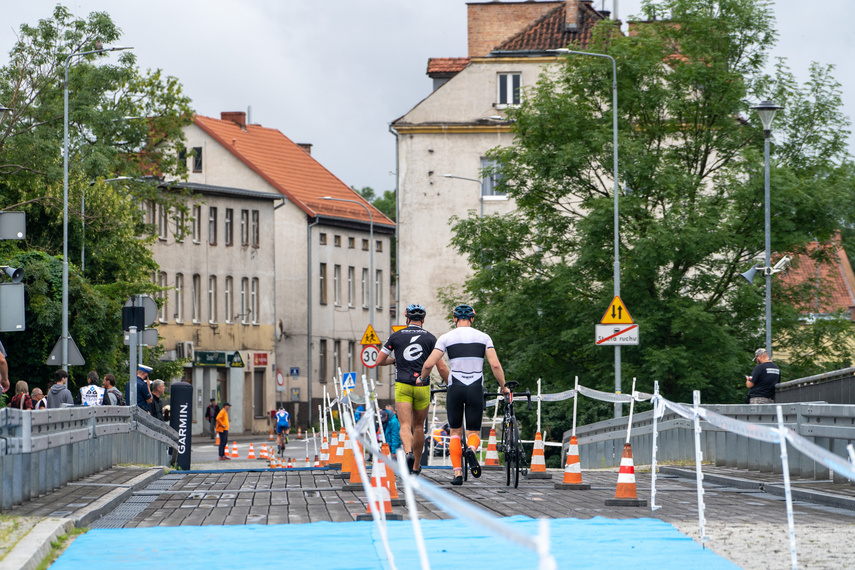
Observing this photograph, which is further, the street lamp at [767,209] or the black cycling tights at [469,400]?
the street lamp at [767,209]

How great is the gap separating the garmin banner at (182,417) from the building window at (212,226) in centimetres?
4304

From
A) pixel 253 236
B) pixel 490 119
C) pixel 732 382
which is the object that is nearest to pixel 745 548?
pixel 732 382

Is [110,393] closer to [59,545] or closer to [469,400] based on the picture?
[469,400]

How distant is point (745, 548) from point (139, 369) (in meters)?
20.4

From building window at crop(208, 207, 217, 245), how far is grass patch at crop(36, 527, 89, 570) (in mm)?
61333

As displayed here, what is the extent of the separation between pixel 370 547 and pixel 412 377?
620 cm

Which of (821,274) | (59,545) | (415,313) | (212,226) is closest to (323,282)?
(212,226)

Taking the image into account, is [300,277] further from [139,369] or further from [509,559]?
[509,559]

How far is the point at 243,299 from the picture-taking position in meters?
74.6

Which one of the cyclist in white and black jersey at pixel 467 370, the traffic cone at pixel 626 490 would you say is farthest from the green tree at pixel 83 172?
the traffic cone at pixel 626 490

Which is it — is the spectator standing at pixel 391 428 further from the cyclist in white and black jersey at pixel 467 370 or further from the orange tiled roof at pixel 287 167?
the orange tiled roof at pixel 287 167

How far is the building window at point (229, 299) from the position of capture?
73500mm

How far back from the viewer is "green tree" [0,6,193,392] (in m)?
44.0

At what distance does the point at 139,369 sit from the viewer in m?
29.0
